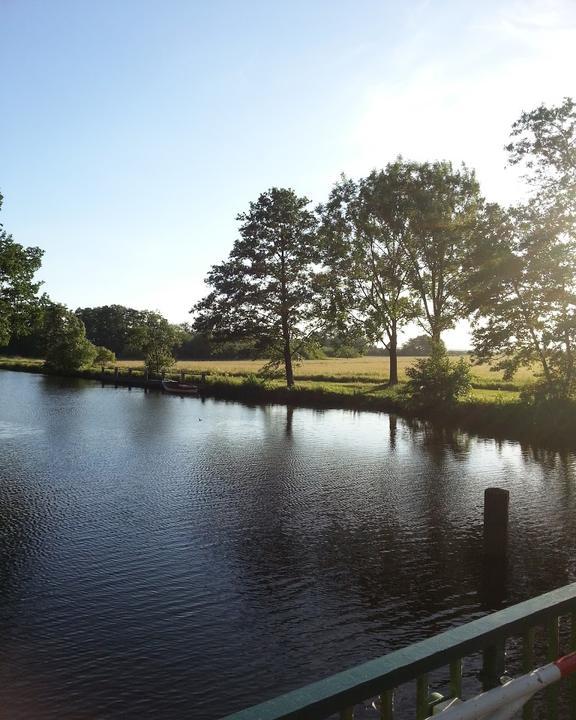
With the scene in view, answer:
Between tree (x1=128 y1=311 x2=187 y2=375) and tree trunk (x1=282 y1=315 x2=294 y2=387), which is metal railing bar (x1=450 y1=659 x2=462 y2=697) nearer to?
tree trunk (x1=282 y1=315 x2=294 y2=387)

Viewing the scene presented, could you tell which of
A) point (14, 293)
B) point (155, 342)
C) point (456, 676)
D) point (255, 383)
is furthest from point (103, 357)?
point (456, 676)

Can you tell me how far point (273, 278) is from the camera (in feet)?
162

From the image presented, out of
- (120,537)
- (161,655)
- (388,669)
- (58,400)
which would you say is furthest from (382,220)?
(388,669)

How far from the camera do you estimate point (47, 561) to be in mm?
12602

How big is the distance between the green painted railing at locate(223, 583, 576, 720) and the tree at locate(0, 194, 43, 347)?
37641mm

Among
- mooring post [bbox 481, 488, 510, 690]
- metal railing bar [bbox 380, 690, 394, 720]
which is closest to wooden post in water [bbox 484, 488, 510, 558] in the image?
mooring post [bbox 481, 488, 510, 690]

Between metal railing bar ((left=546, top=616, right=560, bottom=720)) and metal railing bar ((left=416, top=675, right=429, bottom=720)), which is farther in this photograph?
metal railing bar ((left=546, top=616, right=560, bottom=720))

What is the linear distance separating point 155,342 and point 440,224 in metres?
34.6

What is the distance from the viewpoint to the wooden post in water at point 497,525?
12828 mm

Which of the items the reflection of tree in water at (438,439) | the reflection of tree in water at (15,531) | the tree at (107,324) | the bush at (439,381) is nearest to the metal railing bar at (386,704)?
the reflection of tree in water at (15,531)

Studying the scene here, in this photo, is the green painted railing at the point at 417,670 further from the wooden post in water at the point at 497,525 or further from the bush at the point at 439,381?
the bush at the point at 439,381

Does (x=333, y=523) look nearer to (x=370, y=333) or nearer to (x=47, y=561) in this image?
(x=47, y=561)

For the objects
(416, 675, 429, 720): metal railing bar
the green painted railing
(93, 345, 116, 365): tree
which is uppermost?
(93, 345, 116, 365): tree

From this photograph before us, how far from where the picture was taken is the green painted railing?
240 cm
